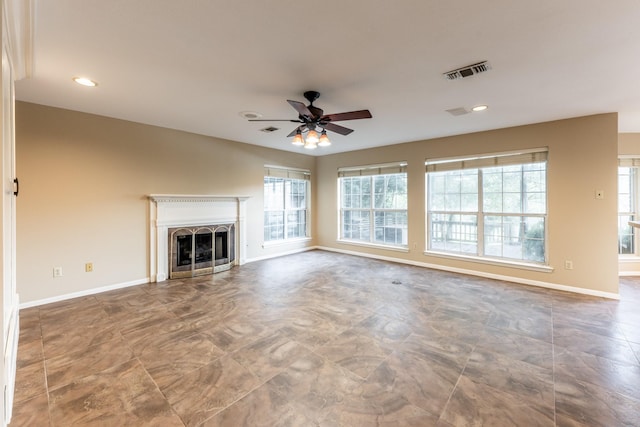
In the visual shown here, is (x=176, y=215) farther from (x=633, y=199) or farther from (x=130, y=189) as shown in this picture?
(x=633, y=199)

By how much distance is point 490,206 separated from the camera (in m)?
4.80

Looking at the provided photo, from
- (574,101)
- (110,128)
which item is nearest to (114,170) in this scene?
(110,128)

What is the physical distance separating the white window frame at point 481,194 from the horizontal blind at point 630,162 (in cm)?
204

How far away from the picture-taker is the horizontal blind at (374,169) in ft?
18.9

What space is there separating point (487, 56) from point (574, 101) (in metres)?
1.91

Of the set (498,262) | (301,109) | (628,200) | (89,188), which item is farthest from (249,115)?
(628,200)

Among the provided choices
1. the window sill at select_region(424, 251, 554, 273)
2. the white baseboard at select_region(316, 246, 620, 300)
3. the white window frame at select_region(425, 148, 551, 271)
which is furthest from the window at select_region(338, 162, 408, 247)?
the window sill at select_region(424, 251, 554, 273)

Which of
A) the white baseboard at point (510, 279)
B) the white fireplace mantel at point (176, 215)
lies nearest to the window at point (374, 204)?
the white baseboard at point (510, 279)

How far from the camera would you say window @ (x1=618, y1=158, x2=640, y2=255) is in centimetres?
486

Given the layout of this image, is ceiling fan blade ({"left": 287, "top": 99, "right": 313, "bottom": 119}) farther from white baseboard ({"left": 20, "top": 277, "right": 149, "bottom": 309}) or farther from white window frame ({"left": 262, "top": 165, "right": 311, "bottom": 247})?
white baseboard ({"left": 20, "top": 277, "right": 149, "bottom": 309})

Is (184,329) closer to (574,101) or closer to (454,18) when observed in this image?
(454,18)

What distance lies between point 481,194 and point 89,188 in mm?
6204

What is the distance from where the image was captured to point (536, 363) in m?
2.23

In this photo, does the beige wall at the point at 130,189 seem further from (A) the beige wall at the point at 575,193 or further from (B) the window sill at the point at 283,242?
(B) the window sill at the point at 283,242
